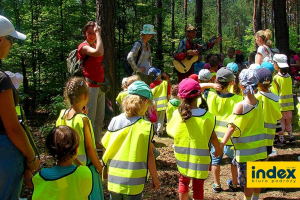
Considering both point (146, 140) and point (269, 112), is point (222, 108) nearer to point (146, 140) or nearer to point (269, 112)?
point (269, 112)

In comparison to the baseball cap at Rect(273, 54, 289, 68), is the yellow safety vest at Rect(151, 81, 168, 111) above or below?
below

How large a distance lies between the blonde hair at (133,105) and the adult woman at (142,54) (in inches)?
152

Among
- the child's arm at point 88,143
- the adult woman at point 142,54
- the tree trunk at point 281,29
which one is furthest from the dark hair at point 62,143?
the tree trunk at point 281,29

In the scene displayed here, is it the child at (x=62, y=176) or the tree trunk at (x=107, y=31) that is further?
the tree trunk at (x=107, y=31)

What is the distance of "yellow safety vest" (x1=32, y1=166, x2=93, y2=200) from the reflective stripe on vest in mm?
2128

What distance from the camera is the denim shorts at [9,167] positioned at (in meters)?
2.33

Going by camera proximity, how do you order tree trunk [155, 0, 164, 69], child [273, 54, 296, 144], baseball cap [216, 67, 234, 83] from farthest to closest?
1. tree trunk [155, 0, 164, 69]
2. child [273, 54, 296, 144]
3. baseball cap [216, 67, 234, 83]

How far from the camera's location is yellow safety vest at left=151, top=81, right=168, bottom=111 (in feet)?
23.6

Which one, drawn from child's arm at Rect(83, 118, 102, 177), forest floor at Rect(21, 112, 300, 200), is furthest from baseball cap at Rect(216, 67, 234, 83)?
child's arm at Rect(83, 118, 102, 177)

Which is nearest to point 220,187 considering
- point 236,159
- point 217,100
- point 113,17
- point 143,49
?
point 236,159

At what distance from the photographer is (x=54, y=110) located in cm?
530

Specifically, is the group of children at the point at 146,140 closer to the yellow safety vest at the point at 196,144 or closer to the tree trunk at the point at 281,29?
the yellow safety vest at the point at 196,144

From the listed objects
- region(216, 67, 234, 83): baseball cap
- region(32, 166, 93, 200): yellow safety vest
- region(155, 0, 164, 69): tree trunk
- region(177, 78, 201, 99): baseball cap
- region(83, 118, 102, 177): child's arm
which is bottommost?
region(32, 166, 93, 200): yellow safety vest

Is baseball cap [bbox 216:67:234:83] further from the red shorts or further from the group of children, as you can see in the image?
the red shorts
